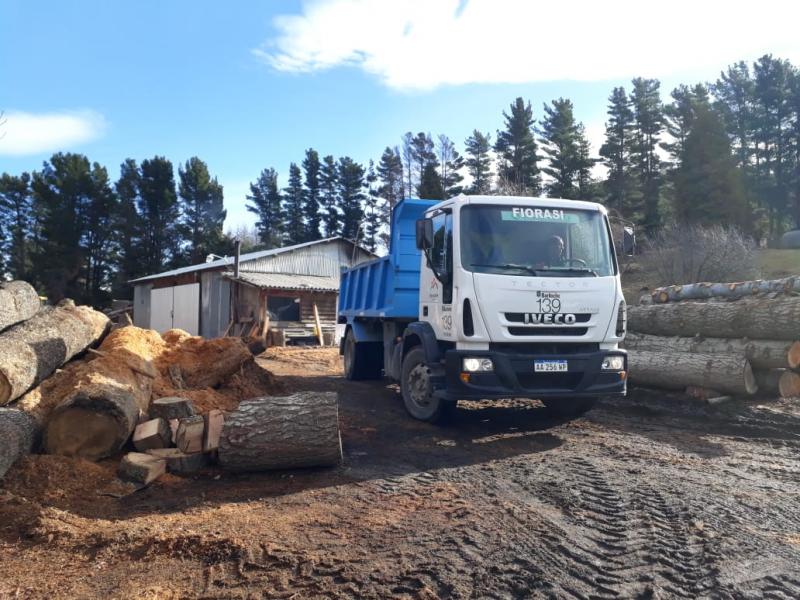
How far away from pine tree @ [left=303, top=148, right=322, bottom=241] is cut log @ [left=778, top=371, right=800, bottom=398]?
52574 mm

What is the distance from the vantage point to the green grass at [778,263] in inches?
1105

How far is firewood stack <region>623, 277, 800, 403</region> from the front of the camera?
8.82 meters

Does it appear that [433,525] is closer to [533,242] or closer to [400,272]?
[533,242]

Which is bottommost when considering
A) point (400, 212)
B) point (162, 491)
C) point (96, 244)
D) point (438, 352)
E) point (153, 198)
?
point (162, 491)

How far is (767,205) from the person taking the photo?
137ft

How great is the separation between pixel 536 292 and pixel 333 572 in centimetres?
401

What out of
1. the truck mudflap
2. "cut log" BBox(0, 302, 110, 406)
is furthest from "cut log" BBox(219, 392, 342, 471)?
"cut log" BBox(0, 302, 110, 406)

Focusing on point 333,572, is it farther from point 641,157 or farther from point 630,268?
point 641,157

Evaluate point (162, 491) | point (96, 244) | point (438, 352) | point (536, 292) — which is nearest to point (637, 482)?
point (536, 292)

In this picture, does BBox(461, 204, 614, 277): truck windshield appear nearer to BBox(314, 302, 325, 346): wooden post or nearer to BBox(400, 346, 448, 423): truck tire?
BBox(400, 346, 448, 423): truck tire

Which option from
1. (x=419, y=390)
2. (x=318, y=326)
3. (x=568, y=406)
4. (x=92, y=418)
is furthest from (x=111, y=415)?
(x=318, y=326)

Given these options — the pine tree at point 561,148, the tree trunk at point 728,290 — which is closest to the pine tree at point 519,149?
the pine tree at point 561,148

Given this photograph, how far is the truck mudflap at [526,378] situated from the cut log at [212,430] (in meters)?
2.42

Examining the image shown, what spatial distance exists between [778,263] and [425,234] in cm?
3146
